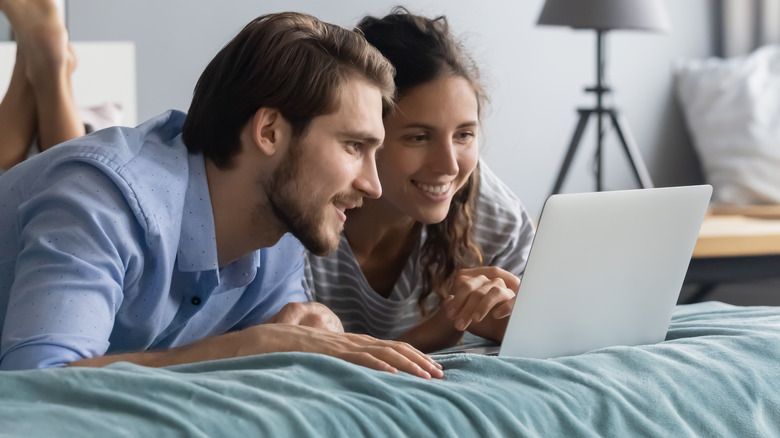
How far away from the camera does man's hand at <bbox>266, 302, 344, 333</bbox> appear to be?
1.36m

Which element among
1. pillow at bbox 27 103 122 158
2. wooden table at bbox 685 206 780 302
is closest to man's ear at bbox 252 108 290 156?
pillow at bbox 27 103 122 158

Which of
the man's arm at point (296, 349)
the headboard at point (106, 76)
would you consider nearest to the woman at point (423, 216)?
the man's arm at point (296, 349)

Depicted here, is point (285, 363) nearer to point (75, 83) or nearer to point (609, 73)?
point (75, 83)

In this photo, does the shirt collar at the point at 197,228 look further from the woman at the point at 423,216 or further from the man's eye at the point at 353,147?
the woman at the point at 423,216

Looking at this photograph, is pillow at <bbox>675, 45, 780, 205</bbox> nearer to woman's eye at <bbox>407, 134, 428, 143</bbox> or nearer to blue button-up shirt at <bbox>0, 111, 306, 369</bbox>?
woman's eye at <bbox>407, 134, 428, 143</bbox>

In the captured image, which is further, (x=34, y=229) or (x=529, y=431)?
(x=34, y=229)

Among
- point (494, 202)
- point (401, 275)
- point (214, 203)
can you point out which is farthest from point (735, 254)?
point (214, 203)

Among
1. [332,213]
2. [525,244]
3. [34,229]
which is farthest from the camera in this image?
[525,244]

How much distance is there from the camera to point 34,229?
3.64 feet

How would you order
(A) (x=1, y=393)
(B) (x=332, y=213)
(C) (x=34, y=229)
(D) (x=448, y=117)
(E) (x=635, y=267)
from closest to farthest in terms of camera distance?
1. (A) (x=1, y=393)
2. (C) (x=34, y=229)
3. (E) (x=635, y=267)
4. (B) (x=332, y=213)
5. (D) (x=448, y=117)

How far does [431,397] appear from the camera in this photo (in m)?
0.96

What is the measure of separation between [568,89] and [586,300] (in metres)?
2.69

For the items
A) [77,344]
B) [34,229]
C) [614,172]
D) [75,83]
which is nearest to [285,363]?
[77,344]

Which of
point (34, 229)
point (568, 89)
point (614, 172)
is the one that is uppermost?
point (34, 229)
